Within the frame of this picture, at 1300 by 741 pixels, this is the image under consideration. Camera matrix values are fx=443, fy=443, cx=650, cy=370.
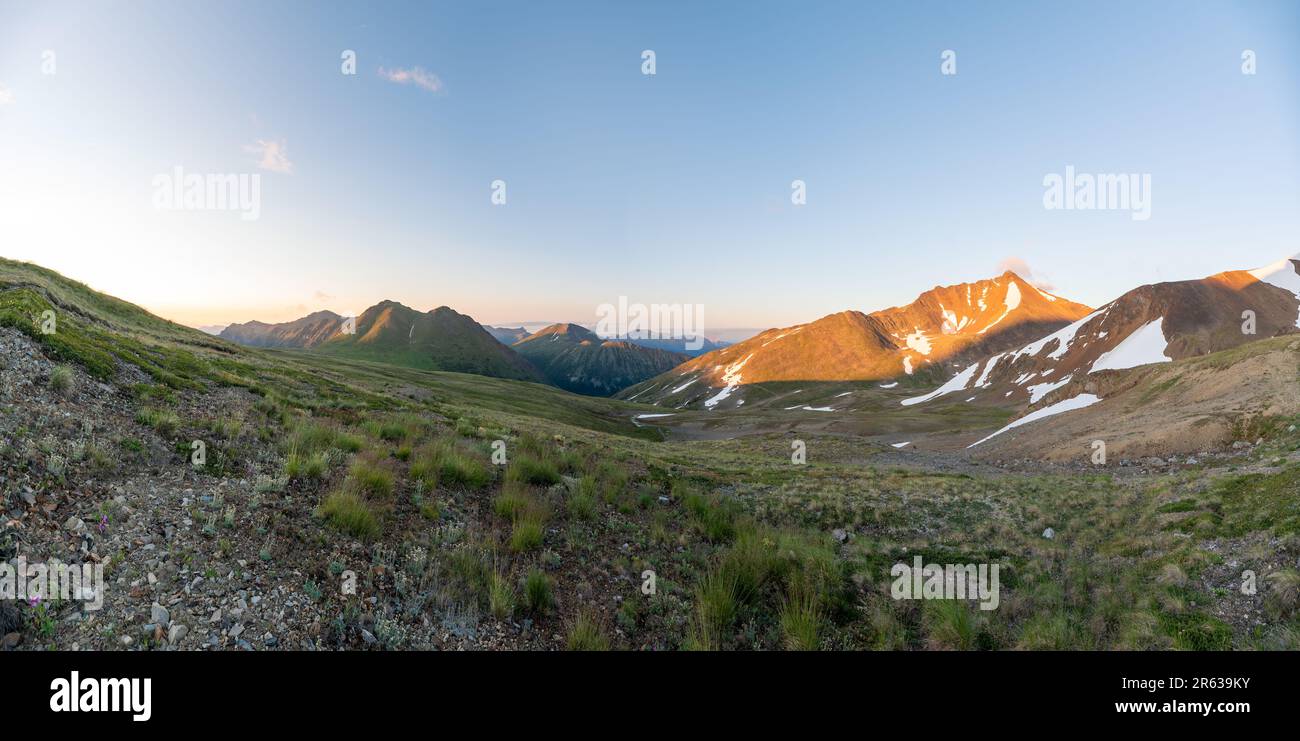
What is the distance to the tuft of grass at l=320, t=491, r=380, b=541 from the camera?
7.33m

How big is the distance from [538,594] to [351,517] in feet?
11.5

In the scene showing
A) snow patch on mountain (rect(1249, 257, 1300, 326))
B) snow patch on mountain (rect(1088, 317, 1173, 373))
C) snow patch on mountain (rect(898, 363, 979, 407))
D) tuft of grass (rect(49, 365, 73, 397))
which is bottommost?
snow patch on mountain (rect(898, 363, 979, 407))

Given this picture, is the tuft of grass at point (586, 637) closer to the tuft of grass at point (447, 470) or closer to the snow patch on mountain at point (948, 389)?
the tuft of grass at point (447, 470)

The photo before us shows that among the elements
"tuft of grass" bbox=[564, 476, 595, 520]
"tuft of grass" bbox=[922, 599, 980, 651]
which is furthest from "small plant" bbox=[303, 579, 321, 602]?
"tuft of grass" bbox=[922, 599, 980, 651]

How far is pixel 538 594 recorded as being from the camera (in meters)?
6.78

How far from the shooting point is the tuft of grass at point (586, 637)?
591 cm

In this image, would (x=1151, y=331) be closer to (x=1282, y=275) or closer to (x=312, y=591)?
(x=1282, y=275)

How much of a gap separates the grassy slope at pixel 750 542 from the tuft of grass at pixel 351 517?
0.08 feet

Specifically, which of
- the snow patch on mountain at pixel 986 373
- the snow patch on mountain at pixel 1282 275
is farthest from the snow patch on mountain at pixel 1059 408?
the snow patch on mountain at pixel 1282 275

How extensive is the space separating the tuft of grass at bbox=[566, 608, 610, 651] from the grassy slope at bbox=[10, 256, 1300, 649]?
0.14 ft

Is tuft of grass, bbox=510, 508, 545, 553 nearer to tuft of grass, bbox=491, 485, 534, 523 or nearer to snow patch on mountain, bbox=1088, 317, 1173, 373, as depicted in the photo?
tuft of grass, bbox=491, 485, 534, 523

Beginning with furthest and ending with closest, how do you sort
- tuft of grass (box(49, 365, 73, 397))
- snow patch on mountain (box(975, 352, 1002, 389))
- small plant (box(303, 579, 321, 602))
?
snow patch on mountain (box(975, 352, 1002, 389))
tuft of grass (box(49, 365, 73, 397))
small plant (box(303, 579, 321, 602))
